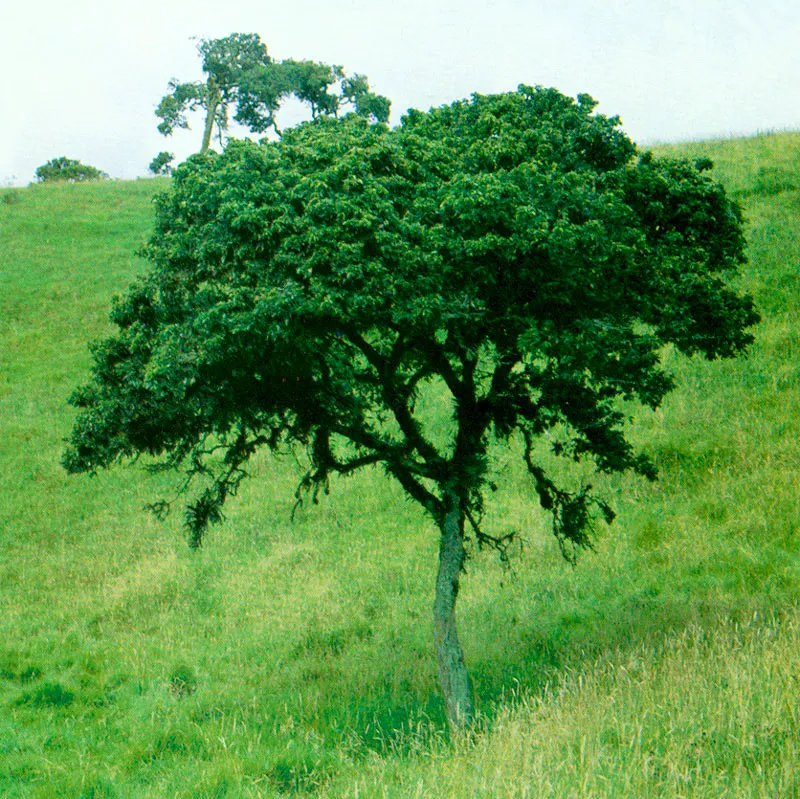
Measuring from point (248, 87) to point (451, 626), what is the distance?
188 ft

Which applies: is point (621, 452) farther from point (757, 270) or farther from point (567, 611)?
point (757, 270)

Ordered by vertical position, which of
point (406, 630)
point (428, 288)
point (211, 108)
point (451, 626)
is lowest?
point (406, 630)

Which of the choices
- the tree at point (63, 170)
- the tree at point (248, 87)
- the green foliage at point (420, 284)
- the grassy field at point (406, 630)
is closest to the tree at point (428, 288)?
the green foliage at point (420, 284)

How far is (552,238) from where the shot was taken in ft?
34.9

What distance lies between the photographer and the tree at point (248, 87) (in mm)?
62562

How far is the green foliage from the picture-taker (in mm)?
10750

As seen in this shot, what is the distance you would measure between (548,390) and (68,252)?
46.1 meters

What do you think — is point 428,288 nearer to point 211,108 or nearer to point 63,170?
point 211,108

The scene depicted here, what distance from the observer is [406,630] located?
1758 cm

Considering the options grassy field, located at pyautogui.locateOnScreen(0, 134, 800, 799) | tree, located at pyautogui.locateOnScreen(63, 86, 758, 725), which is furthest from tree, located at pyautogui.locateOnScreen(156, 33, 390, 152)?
tree, located at pyautogui.locateOnScreen(63, 86, 758, 725)

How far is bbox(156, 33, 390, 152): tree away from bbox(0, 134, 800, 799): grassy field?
121 feet

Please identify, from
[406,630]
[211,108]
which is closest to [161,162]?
[211,108]

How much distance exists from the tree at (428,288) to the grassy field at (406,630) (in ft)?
8.24

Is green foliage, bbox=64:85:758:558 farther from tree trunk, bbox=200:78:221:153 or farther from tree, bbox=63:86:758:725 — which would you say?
tree trunk, bbox=200:78:221:153
